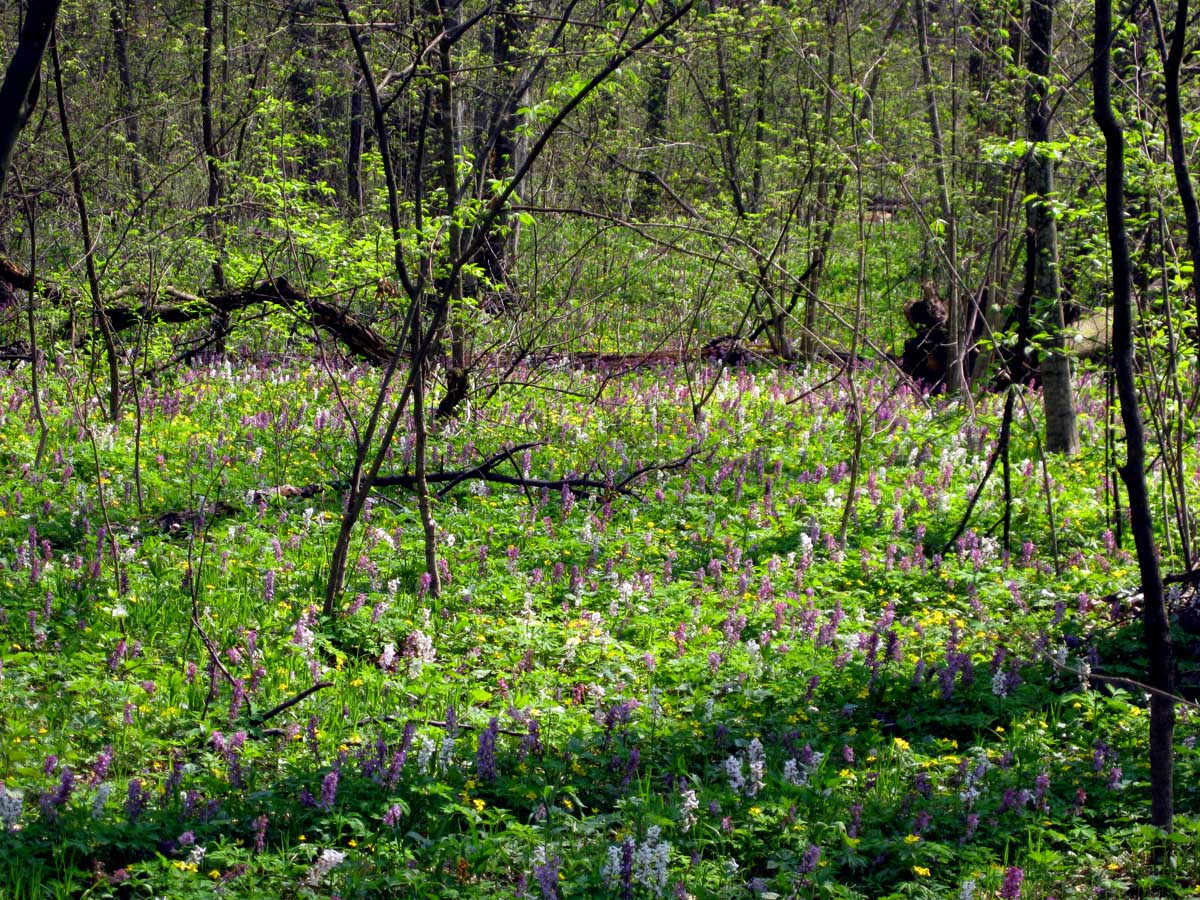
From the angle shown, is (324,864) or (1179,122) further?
(1179,122)

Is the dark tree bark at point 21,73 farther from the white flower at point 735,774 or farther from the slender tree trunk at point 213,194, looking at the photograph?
the slender tree trunk at point 213,194

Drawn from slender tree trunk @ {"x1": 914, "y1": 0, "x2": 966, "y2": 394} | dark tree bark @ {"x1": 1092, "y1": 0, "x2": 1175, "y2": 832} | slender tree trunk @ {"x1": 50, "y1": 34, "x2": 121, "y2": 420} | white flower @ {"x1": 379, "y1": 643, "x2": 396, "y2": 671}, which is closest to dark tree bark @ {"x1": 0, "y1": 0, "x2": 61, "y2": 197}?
white flower @ {"x1": 379, "y1": 643, "x2": 396, "y2": 671}

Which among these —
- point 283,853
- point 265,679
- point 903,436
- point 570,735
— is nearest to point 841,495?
point 903,436

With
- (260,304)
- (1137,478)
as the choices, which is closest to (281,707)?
(1137,478)

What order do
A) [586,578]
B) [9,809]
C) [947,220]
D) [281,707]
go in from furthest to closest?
1. [947,220]
2. [586,578]
3. [281,707]
4. [9,809]

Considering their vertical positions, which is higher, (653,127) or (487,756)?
(653,127)

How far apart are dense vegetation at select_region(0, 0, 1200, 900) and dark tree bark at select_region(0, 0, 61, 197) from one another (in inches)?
0.6

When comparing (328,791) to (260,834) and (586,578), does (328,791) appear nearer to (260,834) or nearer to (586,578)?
(260,834)

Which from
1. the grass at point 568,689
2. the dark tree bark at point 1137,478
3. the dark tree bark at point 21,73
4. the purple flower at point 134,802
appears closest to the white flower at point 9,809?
the grass at point 568,689

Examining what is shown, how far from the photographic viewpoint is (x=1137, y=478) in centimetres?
359

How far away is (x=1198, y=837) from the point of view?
3.67 metres

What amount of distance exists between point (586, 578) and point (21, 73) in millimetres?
3841

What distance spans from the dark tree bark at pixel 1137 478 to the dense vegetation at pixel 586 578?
0.02 metres

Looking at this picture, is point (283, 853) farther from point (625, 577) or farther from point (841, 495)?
point (841, 495)
